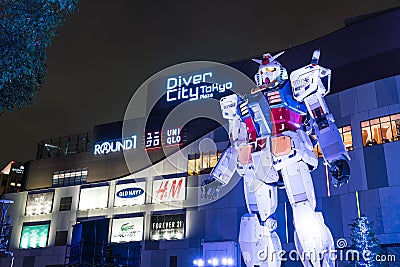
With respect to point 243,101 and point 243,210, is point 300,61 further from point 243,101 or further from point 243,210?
point 243,101

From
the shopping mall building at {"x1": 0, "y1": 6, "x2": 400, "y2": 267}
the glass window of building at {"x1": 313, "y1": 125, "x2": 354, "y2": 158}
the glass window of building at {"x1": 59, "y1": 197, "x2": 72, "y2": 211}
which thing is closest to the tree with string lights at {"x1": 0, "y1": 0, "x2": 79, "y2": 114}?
the shopping mall building at {"x1": 0, "y1": 6, "x2": 400, "y2": 267}

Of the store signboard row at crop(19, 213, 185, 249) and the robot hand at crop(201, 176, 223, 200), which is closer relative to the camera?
the robot hand at crop(201, 176, 223, 200)

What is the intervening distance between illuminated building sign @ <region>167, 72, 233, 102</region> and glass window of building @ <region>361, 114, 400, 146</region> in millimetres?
13564

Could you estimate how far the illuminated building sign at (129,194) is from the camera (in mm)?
33094

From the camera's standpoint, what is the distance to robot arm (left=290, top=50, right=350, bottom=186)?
886 cm

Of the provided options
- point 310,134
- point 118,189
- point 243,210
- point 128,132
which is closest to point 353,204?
point 243,210

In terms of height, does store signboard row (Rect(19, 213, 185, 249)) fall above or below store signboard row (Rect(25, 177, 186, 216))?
below

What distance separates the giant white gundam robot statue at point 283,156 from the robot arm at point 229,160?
0.09ft

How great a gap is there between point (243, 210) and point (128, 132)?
15383 mm

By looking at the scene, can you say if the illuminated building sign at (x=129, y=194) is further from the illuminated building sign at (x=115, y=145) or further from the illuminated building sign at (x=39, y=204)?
the illuminated building sign at (x=39, y=204)

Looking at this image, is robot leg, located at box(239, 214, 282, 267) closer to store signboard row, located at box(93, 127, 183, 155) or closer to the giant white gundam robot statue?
the giant white gundam robot statue

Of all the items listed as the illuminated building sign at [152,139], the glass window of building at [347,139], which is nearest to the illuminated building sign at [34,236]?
the illuminated building sign at [152,139]

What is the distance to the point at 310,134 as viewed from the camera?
10094mm

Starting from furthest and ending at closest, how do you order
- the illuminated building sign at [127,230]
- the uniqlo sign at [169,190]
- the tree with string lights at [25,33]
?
1. the illuminated building sign at [127,230]
2. the uniqlo sign at [169,190]
3. the tree with string lights at [25,33]
